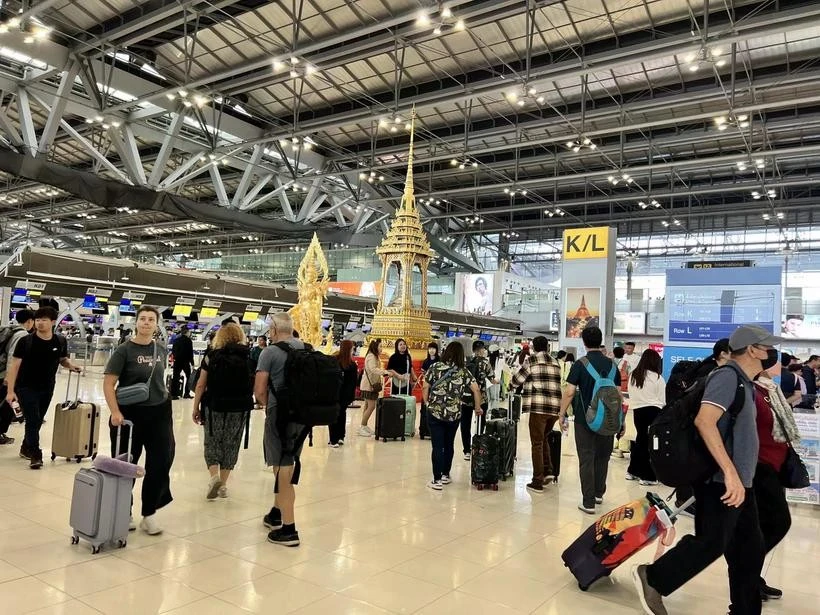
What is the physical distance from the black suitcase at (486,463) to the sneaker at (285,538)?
2.39 metres

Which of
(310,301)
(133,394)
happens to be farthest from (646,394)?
(310,301)

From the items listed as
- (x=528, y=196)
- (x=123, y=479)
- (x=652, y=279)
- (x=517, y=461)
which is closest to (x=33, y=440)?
(x=123, y=479)

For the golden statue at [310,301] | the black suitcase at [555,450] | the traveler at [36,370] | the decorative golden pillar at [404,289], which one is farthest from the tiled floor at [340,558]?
the decorative golden pillar at [404,289]

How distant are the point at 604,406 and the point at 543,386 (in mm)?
982

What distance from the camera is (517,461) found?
759 cm

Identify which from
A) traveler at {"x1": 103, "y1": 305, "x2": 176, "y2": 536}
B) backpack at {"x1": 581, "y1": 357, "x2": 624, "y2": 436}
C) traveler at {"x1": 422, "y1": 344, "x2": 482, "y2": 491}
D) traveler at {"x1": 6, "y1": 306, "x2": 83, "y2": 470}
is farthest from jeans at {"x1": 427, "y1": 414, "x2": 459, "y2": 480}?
traveler at {"x1": 6, "y1": 306, "x2": 83, "y2": 470}

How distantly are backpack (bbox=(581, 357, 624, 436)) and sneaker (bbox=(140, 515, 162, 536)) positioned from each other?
3364mm

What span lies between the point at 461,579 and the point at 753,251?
33807 millimetres

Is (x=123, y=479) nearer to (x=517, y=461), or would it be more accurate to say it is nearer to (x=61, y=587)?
(x=61, y=587)

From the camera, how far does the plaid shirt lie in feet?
19.1

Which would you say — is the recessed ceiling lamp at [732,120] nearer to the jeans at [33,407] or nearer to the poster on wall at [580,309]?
the poster on wall at [580,309]

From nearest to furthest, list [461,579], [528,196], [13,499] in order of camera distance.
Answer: [461,579], [13,499], [528,196]

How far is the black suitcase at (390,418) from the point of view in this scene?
28.5 ft

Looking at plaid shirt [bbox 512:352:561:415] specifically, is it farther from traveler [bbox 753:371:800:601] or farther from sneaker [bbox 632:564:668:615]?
sneaker [bbox 632:564:668:615]
